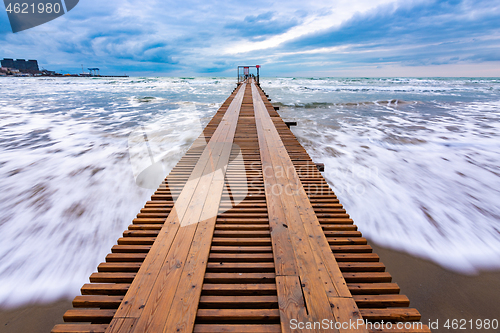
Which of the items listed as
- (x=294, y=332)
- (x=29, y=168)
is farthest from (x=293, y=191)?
(x=29, y=168)

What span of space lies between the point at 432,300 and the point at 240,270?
2.08 m

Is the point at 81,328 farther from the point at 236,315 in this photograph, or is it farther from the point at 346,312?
the point at 346,312

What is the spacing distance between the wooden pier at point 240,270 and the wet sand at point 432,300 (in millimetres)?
404

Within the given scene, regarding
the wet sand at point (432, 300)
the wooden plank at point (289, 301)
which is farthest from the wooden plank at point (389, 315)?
the wet sand at point (432, 300)

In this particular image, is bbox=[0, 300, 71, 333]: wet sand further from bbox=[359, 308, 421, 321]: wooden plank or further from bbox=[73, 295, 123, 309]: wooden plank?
bbox=[359, 308, 421, 321]: wooden plank

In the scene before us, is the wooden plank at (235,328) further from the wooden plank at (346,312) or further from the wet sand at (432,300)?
the wet sand at (432,300)

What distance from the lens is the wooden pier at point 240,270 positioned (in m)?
1.44

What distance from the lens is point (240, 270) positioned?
1826 mm

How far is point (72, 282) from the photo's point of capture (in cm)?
273

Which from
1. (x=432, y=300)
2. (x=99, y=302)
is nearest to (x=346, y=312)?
(x=99, y=302)

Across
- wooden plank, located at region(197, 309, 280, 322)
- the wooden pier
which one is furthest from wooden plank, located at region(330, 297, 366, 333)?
wooden plank, located at region(197, 309, 280, 322)

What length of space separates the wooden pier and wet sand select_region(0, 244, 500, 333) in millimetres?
404

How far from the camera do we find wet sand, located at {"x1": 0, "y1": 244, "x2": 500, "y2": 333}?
2238mm

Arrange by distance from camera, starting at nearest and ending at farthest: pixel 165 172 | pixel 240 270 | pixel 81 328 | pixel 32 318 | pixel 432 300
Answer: pixel 81 328 < pixel 240 270 < pixel 32 318 < pixel 432 300 < pixel 165 172
